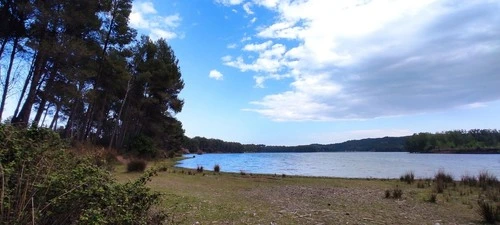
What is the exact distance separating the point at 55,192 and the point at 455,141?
510ft

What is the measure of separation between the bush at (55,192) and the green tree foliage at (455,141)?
469ft

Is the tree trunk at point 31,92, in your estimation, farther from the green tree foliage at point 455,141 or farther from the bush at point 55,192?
the green tree foliage at point 455,141

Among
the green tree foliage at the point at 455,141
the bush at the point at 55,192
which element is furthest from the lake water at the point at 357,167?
the green tree foliage at the point at 455,141

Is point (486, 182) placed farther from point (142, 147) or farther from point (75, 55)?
point (142, 147)

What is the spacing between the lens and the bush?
9.58 feet

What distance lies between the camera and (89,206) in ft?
10.6

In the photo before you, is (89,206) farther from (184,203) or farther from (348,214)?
(348,214)

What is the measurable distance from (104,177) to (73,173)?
470 mm

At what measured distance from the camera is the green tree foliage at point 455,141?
126662 mm

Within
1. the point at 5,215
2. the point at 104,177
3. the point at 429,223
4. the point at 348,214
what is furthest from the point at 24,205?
the point at 429,223

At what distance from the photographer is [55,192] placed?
320 centimetres

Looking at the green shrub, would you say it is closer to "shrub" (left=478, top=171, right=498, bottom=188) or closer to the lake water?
the lake water

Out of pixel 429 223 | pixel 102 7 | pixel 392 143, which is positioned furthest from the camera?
pixel 392 143

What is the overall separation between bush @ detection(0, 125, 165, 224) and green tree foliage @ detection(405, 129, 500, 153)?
14301 cm
